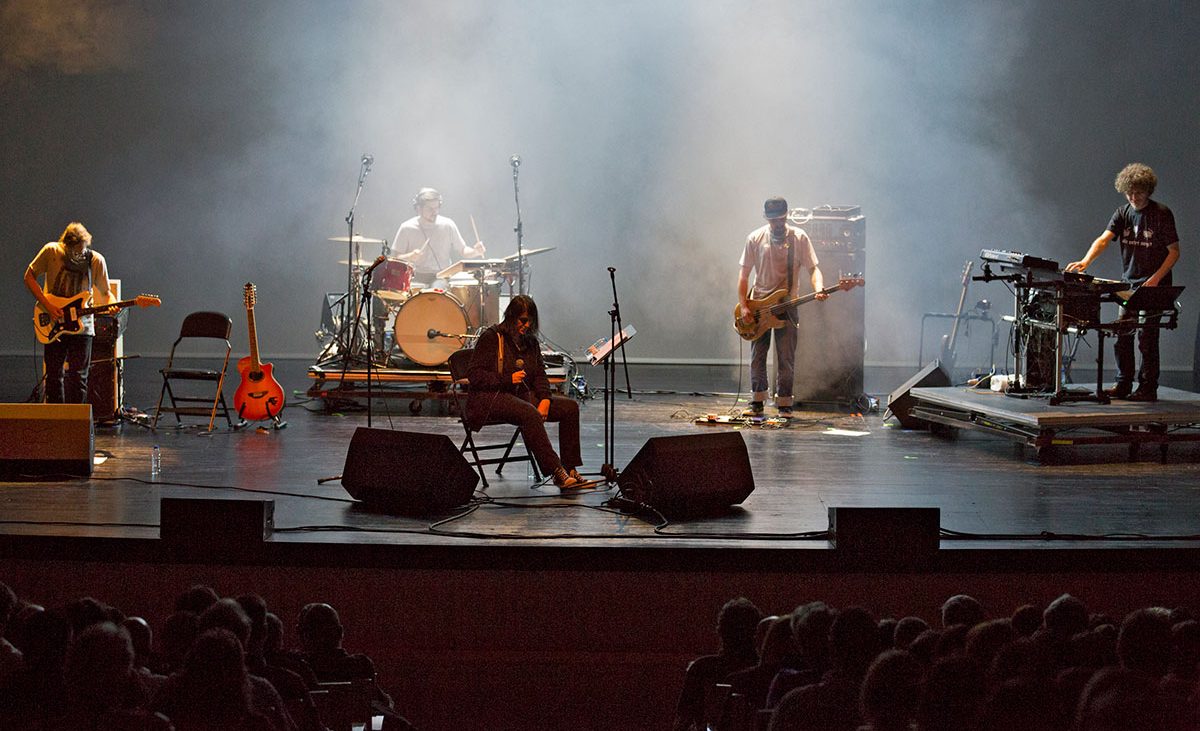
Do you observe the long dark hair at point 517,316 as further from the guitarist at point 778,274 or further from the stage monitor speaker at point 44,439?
the guitarist at point 778,274

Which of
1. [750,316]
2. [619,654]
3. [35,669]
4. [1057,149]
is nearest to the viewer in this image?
[35,669]

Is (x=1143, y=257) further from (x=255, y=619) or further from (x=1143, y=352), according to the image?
(x=255, y=619)

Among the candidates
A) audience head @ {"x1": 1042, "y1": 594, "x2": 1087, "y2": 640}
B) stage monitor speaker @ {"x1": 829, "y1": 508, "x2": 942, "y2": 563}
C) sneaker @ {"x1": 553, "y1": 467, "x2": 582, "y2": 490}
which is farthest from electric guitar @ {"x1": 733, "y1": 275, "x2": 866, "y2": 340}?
audience head @ {"x1": 1042, "y1": 594, "x2": 1087, "y2": 640}

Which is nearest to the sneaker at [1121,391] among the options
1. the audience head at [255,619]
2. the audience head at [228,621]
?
the audience head at [255,619]

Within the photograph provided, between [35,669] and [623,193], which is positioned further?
[623,193]

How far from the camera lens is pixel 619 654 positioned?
4270mm

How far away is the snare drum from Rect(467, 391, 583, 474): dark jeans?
4065mm

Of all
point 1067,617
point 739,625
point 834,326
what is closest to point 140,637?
point 739,625

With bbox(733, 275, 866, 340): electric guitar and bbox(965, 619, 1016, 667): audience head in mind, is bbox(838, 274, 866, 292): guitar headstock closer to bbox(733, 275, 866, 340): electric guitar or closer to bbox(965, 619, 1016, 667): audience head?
bbox(733, 275, 866, 340): electric guitar

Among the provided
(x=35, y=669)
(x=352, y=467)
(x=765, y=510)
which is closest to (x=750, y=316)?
(x=765, y=510)

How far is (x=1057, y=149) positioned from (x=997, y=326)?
221 cm

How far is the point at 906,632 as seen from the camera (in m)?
3.05

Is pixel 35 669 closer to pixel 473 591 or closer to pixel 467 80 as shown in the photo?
pixel 473 591

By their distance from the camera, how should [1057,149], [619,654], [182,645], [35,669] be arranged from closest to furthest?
[35,669] < [182,645] < [619,654] < [1057,149]
